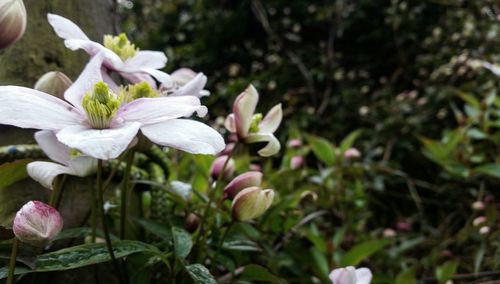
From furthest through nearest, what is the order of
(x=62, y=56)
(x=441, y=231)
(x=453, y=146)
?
(x=441, y=231) → (x=453, y=146) → (x=62, y=56)

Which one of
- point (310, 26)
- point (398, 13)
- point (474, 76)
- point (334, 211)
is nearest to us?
point (334, 211)

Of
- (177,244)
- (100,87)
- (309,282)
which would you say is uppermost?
(100,87)

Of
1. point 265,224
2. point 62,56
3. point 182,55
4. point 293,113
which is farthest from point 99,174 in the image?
point 182,55

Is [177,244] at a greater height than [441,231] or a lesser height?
greater

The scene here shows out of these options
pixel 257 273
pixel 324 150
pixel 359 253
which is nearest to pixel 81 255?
pixel 257 273

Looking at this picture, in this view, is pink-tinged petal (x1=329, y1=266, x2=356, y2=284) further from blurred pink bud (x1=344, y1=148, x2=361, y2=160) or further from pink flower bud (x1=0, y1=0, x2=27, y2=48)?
blurred pink bud (x1=344, y1=148, x2=361, y2=160)

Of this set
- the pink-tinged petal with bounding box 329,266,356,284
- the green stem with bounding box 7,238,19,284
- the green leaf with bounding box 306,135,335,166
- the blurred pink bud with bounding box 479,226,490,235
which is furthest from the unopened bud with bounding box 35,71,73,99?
the blurred pink bud with bounding box 479,226,490,235

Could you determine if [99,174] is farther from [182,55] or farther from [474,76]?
[182,55]
